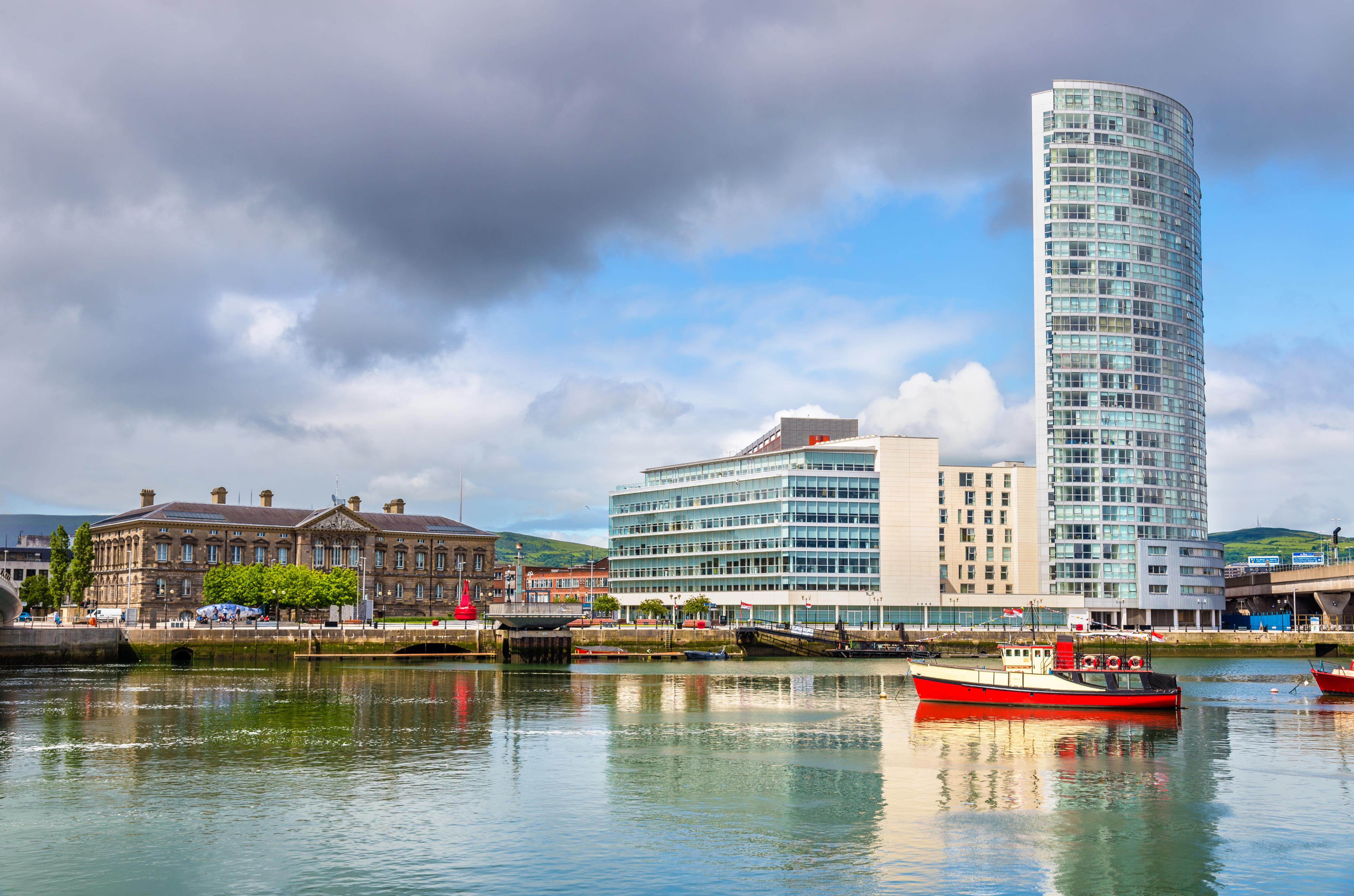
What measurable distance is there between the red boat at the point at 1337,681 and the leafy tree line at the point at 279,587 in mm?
122983

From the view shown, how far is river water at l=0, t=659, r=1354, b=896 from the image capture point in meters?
34.8

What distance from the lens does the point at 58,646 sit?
128 meters

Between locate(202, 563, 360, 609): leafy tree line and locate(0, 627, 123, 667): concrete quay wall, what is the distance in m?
33.7

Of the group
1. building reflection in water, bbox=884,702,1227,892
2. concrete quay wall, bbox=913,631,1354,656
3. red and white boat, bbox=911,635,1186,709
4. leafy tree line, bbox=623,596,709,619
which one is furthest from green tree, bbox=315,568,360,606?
building reflection in water, bbox=884,702,1227,892

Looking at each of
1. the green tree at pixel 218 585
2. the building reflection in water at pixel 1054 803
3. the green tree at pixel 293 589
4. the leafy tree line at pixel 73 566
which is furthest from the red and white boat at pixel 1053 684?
the leafy tree line at pixel 73 566

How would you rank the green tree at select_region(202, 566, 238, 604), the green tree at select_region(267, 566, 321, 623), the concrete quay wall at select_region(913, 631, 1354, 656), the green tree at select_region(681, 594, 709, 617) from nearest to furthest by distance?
the concrete quay wall at select_region(913, 631, 1354, 656)
the green tree at select_region(267, 566, 321, 623)
the green tree at select_region(202, 566, 238, 604)
the green tree at select_region(681, 594, 709, 617)

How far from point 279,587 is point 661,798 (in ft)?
437

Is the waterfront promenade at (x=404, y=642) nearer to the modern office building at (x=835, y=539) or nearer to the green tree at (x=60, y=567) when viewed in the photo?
the modern office building at (x=835, y=539)

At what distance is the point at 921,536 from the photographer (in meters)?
188

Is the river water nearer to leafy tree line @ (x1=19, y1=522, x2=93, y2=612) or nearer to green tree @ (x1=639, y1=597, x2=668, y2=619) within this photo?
green tree @ (x1=639, y1=597, x2=668, y2=619)

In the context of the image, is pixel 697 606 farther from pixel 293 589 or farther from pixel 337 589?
pixel 293 589

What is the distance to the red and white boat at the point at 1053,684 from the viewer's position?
78.3 meters

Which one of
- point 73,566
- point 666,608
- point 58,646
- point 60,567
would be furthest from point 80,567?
point 666,608

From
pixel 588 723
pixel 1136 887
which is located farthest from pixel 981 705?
pixel 1136 887
